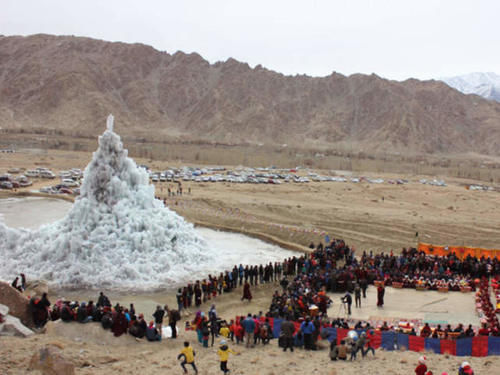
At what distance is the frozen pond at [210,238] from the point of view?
78.5ft

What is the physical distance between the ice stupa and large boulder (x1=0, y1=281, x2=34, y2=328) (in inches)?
232

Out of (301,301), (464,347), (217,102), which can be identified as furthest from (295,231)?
(217,102)

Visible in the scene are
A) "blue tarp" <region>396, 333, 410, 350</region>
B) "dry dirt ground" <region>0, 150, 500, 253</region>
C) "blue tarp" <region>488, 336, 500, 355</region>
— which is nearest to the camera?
"blue tarp" <region>488, 336, 500, 355</region>

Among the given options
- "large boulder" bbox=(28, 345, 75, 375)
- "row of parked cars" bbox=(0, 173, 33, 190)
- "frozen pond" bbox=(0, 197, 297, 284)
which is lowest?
"frozen pond" bbox=(0, 197, 297, 284)

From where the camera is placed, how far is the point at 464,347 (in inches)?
469

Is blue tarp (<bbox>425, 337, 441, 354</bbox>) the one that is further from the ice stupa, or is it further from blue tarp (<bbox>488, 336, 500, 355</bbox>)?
the ice stupa

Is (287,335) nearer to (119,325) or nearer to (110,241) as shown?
(119,325)

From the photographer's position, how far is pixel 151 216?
22047 mm

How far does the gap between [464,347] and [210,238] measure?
1906 centimetres

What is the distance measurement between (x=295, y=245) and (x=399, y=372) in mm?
17331

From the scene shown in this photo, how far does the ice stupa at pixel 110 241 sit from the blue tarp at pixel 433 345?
11078 mm

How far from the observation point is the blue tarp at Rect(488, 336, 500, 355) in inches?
462

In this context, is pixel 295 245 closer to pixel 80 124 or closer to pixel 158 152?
pixel 158 152

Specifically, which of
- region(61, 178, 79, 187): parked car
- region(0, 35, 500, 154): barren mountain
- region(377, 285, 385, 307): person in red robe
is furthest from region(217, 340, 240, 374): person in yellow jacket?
region(0, 35, 500, 154): barren mountain
